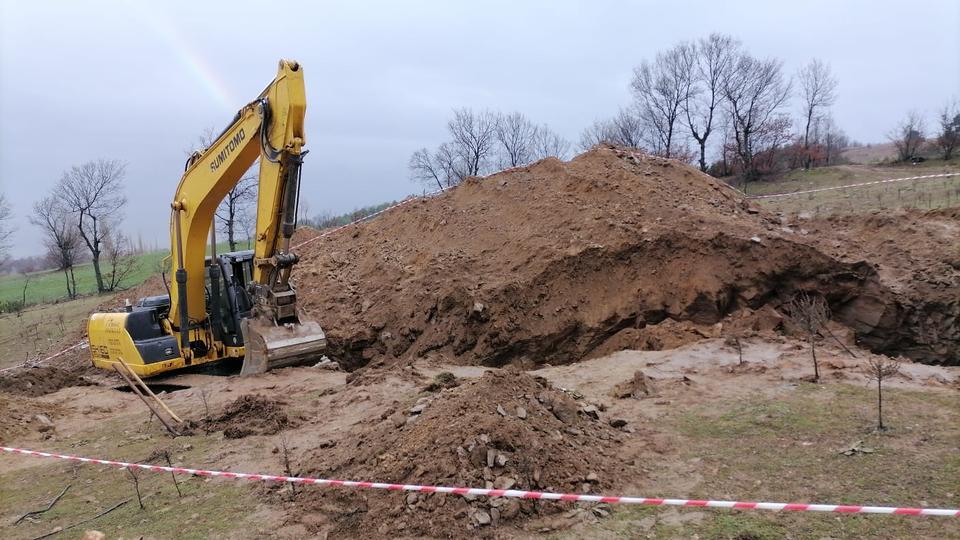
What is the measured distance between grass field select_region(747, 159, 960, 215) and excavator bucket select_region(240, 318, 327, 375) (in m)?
15.0

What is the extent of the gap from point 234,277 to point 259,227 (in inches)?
72.4

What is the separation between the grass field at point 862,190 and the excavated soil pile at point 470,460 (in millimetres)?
15198

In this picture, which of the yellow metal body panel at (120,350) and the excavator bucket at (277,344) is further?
the yellow metal body panel at (120,350)

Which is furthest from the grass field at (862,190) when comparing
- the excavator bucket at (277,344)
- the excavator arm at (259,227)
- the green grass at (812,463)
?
the excavator arm at (259,227)

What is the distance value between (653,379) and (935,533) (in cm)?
442

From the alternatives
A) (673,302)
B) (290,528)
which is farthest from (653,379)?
(290,528)

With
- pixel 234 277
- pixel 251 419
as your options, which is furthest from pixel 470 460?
pixel 234 277

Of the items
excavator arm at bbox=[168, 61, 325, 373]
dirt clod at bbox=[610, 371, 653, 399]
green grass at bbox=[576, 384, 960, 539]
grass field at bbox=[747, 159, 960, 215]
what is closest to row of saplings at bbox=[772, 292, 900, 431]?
green grass at bbox=[576, 384, 960, 539]

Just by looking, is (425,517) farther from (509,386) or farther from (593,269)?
(593,269)

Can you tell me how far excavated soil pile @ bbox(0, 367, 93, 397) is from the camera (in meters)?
12.3

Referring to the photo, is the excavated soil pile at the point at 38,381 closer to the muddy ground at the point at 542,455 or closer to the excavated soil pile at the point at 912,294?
the muddy ground at the point at 542,455

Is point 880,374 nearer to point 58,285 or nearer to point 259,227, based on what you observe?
point 259,227

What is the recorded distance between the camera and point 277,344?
32.0ft

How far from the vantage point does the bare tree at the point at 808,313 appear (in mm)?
9586
